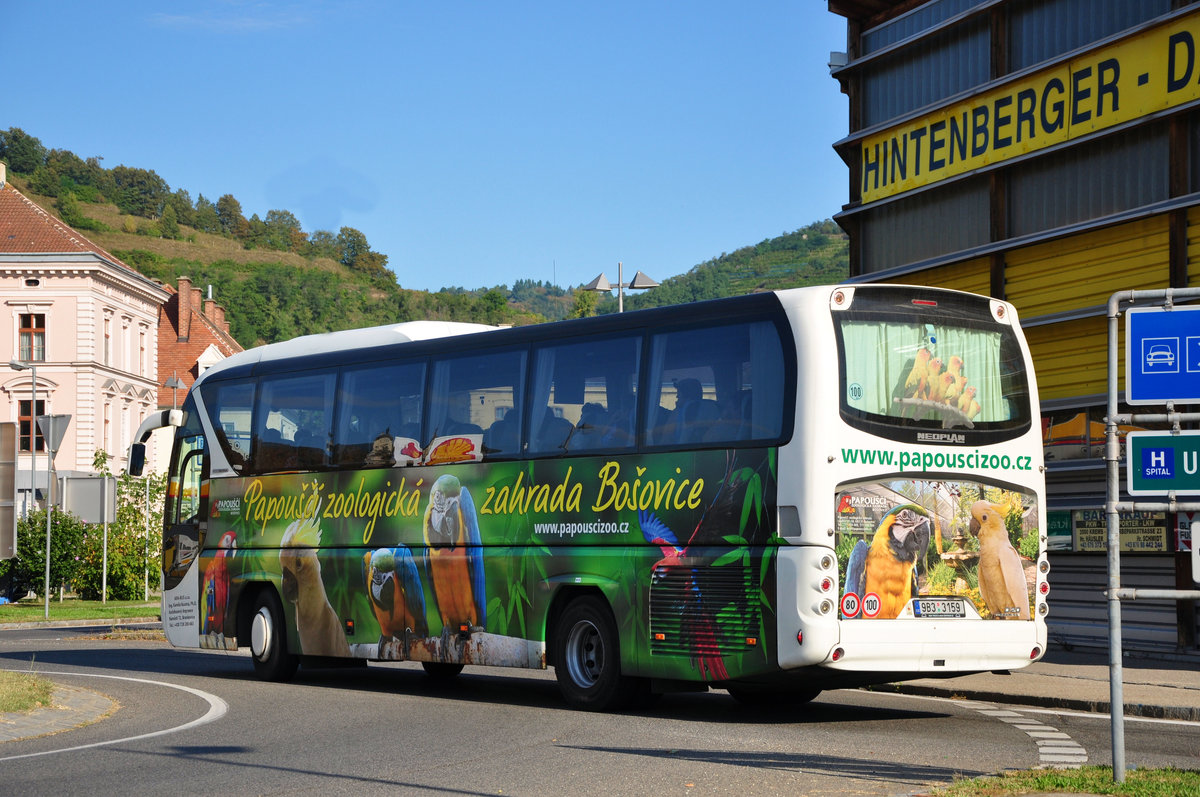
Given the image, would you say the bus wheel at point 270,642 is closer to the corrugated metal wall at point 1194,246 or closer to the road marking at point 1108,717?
the road marking at point 1108,717

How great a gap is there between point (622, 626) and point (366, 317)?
137 metres

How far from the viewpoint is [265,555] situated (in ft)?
61.6

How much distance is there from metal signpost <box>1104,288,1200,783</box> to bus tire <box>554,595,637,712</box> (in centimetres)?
587

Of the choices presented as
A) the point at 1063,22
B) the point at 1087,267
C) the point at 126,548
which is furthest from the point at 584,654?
the point at 126,548

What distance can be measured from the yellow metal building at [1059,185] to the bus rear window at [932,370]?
20.2 ft

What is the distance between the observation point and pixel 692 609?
13203 mm

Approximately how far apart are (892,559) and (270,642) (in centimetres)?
906

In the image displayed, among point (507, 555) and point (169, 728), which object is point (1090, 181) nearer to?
point (507, 555)

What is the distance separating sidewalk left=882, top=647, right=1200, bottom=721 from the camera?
14.1 m

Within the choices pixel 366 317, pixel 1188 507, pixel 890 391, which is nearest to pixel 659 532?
pixel 890 391

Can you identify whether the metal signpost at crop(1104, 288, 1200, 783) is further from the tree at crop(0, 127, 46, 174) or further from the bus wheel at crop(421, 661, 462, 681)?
Result: the tree at crop(0, 127, 46, 174)

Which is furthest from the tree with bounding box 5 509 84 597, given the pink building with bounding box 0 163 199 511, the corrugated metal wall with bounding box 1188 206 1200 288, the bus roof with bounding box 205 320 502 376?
the corrugated metal wall with bounding box 1188 206 1200 288

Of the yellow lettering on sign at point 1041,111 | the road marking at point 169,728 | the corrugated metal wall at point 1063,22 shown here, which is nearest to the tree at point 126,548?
the road marking at point 169,728

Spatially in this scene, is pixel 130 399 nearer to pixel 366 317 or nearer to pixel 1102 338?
pixel 1102 338
